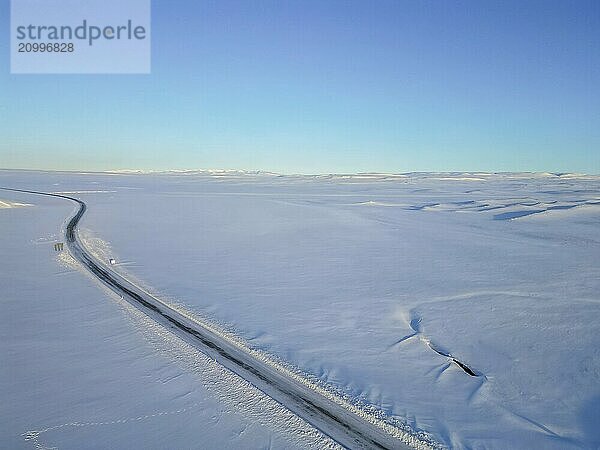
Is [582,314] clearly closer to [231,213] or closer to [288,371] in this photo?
[288,371]

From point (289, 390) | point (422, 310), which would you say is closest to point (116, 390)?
point (289, 390)

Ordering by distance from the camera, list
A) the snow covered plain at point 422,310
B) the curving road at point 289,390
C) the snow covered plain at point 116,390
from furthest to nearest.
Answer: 1. the snow covered plain at point 422,310
2. the curving road at point 289,390
3. the snow covered plain at point 116,390

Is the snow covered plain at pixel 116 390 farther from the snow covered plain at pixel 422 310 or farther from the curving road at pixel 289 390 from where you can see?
the snow covered plain at pixel 422 310

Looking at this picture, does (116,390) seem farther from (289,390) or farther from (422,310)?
(422,310)

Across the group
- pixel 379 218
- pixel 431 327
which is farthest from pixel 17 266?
pixel 379 218

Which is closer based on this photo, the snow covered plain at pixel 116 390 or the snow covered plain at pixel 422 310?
the snow covered plain at pixel 116 390

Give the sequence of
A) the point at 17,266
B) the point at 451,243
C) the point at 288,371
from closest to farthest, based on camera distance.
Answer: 1. the point at 288,371
2. the point at 17,266
3. the point at 451,243

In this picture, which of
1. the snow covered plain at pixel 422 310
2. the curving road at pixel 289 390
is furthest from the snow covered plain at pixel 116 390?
the snow covered plain at pixel 422 310

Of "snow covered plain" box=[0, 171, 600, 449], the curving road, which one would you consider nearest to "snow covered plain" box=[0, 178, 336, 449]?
the curving road
